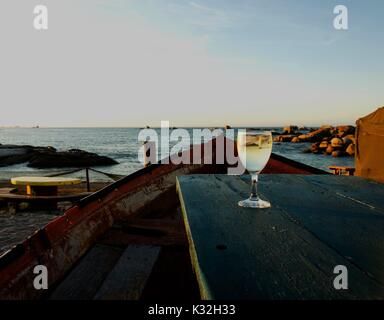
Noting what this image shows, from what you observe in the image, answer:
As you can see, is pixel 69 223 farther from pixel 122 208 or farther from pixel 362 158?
pixel 362 158

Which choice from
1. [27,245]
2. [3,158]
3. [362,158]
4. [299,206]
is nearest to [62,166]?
[3,158]

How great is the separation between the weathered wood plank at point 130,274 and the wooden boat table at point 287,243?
4.12 feet

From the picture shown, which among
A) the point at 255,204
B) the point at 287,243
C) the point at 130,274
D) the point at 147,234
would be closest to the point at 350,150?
→ the point at 147,234

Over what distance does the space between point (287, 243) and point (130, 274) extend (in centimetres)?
219

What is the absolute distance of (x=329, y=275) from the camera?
704mm

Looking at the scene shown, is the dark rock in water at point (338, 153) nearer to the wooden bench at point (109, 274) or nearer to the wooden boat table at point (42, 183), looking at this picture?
the wooden boat table at point (42, 183)

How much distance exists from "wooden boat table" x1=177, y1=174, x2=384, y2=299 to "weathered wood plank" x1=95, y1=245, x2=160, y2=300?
49.5 inches

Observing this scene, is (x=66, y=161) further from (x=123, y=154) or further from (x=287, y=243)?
(x=287, y=243)

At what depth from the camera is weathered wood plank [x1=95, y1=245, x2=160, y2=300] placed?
2.48m

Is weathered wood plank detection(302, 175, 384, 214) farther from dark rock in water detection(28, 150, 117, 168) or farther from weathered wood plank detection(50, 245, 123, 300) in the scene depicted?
dark rock in water detection(28, 150, 117, 168)

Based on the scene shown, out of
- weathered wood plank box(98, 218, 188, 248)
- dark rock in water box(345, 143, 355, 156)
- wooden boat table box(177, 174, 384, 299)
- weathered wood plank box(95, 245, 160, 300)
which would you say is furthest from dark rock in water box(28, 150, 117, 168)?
wooden boat table box(177, 174, 384, 299)

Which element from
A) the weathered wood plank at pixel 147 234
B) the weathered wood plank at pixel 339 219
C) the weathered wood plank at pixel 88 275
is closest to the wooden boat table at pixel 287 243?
the weathered wood plank at pixel 339 219

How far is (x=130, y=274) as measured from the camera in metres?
2.79
